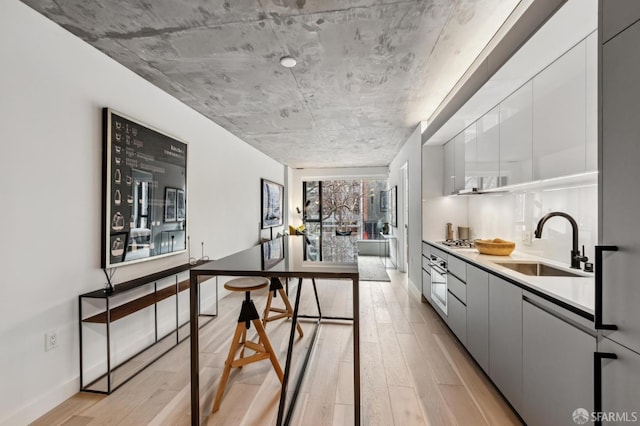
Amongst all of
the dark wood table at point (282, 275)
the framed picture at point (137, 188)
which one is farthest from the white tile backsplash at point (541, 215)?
Answer: the framed picture at point (137, 188)

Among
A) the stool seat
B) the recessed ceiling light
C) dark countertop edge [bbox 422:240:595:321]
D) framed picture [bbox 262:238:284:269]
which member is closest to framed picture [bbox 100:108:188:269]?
the stool seat

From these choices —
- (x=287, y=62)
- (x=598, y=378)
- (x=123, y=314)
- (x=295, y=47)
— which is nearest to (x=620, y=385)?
(x=598, y=378)

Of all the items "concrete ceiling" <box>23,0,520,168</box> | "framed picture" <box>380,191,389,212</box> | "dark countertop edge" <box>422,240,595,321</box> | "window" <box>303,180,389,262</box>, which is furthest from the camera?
"window" <box>303,180,389,262</box>

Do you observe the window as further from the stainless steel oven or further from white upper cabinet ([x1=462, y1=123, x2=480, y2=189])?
white upper cabinet ([x1=462, y1=123, x2=480, y2=189])

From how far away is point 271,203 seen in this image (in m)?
6.05

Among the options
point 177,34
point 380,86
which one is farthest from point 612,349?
point 177,34

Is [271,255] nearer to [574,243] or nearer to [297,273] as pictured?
[297,273]

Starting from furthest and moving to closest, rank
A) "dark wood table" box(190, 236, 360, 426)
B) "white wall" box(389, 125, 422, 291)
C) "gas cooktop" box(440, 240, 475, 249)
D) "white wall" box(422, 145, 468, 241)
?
"white wall" box(389, 125, 422, 291), "white wall" box(422, 145, 468, 241), "gas cooktop" box(440, 240, 475, 249), "dark wood table" box(190, 236, 360, 426)

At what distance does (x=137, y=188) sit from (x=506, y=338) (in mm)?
3051

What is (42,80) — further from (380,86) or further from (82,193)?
(380,86)

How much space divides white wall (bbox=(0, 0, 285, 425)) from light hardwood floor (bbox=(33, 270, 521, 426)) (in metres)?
0.32

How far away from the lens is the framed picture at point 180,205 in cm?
294

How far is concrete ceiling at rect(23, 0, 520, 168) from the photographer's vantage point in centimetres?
170

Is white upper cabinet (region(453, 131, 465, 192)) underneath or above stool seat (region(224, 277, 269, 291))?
above
